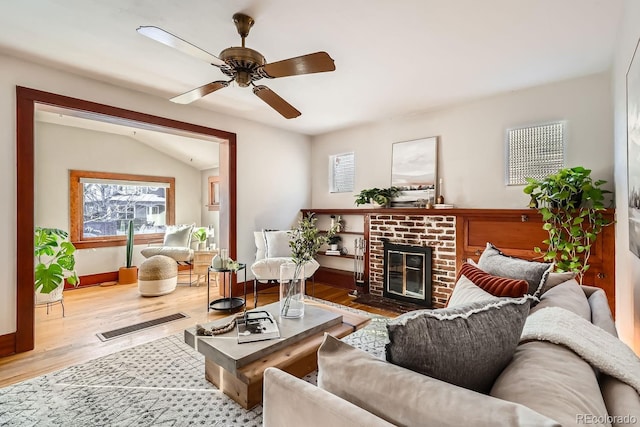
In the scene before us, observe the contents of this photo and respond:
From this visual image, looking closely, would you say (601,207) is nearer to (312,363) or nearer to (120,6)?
(312,363)

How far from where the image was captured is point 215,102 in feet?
11.8

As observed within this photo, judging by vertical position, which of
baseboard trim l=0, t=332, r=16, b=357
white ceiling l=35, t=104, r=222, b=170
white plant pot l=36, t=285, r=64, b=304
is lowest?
baseboard trim l=0, t=332, r=16, b=357

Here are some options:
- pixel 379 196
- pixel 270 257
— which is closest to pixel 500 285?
pixel 379 196

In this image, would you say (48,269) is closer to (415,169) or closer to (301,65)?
(301,65)

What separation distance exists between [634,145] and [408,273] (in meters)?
2.69

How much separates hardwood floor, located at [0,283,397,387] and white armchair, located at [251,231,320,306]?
15.0 inches

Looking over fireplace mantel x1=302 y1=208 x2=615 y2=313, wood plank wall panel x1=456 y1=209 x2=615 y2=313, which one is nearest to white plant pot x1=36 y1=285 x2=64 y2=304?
fireplace mantel x1=302 y1=208 x2=615 y2=313

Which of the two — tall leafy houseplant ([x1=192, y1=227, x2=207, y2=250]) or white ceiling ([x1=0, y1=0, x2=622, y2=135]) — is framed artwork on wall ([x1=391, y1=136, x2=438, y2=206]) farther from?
tall leafy houseplant ([x1=192, y1=227, x2=207, y2=250])

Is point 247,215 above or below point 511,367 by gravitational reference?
above

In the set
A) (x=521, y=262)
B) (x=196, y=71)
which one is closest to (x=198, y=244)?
(x=196, y=71)

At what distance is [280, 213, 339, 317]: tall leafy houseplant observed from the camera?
2.18 m

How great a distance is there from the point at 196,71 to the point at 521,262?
2954 mm

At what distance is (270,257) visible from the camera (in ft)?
13.4

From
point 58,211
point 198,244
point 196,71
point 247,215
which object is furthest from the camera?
point 198,244
